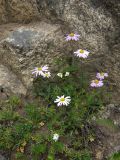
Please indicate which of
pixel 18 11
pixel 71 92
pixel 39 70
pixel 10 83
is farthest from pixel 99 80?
pixel 18 11

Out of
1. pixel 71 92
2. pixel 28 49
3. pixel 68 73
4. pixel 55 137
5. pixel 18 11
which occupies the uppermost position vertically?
pixel 18 11

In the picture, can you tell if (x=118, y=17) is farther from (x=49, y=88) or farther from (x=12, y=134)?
(x=12, y=134)

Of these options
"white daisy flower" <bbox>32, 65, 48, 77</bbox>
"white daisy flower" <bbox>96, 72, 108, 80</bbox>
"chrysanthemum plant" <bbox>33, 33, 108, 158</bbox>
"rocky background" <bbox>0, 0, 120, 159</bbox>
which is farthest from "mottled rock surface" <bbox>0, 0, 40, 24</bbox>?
"white daisy flower" <bbox>96, 72, 108, 80</bbox>

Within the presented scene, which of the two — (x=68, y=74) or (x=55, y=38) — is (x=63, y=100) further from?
(x=55, y=38)

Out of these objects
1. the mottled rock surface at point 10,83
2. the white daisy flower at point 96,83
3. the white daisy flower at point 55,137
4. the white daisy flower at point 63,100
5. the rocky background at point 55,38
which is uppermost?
the rocky background at point 55,38

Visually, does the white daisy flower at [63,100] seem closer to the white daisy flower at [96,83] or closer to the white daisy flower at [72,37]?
the white daisy flower at [96,83]

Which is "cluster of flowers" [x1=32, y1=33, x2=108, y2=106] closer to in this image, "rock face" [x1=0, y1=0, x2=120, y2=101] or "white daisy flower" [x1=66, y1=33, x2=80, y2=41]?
"white daisy flower" [x1=66, y1=33, x2=80, y2=41]

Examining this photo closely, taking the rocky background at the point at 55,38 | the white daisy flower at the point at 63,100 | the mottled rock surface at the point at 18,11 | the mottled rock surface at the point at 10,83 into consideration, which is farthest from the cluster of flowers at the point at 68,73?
the mottled rock surface at the point at 18,11
